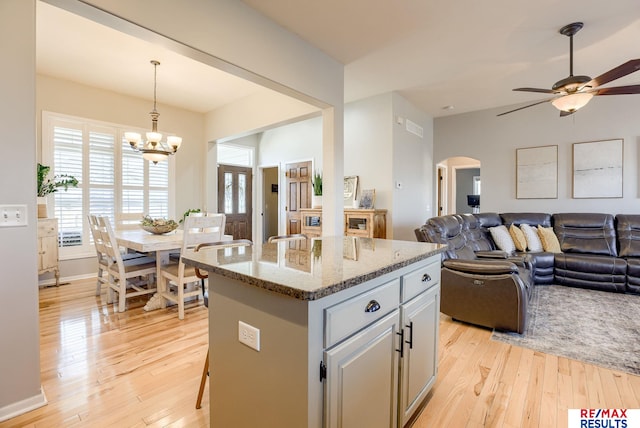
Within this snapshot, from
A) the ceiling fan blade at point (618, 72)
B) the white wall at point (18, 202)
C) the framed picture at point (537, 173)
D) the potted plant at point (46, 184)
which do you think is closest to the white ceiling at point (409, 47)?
the ceiling fan blade at point (618, 72)

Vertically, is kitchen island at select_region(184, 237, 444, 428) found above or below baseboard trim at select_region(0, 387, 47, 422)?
above

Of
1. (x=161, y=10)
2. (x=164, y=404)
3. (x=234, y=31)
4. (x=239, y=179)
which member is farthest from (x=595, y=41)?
(x=239, y=179)

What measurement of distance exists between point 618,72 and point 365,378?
332cm

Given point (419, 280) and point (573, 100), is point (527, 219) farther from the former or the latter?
point (419, 280)

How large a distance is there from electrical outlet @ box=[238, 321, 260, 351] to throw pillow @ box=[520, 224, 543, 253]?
468cm

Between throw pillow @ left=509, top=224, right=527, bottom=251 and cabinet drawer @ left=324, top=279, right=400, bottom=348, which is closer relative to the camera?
cabinet drawer @ left=324, top=279, right=400, bottom=348

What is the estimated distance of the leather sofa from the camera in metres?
2.70

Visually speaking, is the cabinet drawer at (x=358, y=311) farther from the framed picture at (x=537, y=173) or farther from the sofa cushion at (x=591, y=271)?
the framed picture at (x=537, y=173)

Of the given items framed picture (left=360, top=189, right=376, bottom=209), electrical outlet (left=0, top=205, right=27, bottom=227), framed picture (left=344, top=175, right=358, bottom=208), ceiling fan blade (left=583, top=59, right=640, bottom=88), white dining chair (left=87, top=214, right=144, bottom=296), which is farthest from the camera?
framed picture (left=344, top=175, right=358, bottom=208)

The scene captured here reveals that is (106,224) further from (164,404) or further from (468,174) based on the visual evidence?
(468,174)

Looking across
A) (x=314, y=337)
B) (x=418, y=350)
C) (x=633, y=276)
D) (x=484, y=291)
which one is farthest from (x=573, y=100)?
(x=314, y=337)

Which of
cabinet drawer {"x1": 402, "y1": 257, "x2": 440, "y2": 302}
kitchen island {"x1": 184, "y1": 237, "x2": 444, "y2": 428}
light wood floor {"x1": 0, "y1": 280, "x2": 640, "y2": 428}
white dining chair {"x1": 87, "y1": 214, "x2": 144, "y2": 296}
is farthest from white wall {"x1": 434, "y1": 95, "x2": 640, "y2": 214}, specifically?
white dining chair {"x1": 87, "y1": 214, "x2": 144, "y2": 296}

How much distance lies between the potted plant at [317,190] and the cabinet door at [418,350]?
4.00m

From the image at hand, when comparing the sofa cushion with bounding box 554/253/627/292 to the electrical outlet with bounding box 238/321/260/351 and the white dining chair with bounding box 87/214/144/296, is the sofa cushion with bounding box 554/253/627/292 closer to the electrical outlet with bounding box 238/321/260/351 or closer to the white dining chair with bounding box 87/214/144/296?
the electrical outlet with bounding box 238/321/260/351
